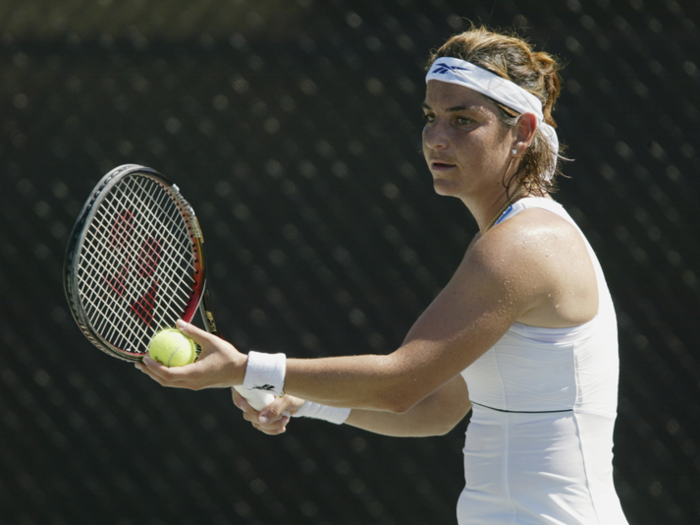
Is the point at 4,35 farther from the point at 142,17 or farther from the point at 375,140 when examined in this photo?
the point at 375,140

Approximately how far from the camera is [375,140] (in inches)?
93.2

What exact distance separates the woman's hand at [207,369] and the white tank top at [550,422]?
0.37m

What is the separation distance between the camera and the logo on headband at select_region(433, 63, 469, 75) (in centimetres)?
128

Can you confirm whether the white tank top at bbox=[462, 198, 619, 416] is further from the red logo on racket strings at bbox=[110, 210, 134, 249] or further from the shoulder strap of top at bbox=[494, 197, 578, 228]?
the red logo on racket strings at bbox=[110, 210, 134, 249]

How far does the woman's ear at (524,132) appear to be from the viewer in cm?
129

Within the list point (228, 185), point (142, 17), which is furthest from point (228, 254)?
point (142, 17)

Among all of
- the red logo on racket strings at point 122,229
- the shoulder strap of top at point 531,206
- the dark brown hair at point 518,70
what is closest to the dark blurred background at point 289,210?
the red logo on racket strings at point 122,229

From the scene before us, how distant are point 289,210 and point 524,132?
A: 1175mm

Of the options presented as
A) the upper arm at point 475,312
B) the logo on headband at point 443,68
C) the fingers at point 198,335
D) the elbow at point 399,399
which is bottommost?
the elbow at point 399,399

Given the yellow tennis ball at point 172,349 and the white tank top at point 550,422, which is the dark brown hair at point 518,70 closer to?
the white tank top at point 550,422

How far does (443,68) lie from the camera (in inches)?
51.4

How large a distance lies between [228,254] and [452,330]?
1.40m

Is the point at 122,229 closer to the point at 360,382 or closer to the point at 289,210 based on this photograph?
the point at 289,210

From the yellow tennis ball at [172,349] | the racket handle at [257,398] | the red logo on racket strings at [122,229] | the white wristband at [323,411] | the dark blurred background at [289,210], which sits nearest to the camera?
the yellow tennis ball at [172,349]
